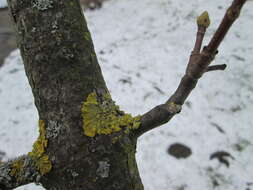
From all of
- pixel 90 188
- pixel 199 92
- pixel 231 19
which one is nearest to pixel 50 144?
pixel 90 188

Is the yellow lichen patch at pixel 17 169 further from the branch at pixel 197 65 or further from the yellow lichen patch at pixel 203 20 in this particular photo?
the yellow lichen patch at pixel 203 20

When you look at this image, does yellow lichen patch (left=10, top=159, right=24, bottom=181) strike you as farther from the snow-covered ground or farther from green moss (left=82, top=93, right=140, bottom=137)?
the snow-covered ground

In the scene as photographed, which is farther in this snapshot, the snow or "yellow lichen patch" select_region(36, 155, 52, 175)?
the snow

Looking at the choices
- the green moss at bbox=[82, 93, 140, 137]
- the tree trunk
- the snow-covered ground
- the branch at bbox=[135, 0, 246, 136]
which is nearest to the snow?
the snow-covered ground

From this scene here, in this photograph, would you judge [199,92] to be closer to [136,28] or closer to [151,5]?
[136,28]

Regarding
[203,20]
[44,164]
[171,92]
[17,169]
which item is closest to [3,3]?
[171,92]
